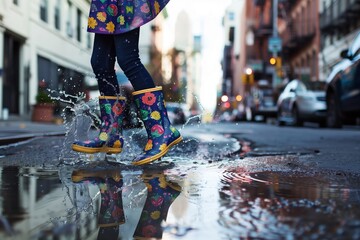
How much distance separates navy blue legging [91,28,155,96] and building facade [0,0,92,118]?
913 centimetres

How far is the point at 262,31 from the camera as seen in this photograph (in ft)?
173

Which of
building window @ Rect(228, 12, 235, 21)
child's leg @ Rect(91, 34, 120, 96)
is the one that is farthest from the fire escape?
building window @ Rect(228, 12, 235, 21)

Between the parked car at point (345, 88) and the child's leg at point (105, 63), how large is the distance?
243 inches

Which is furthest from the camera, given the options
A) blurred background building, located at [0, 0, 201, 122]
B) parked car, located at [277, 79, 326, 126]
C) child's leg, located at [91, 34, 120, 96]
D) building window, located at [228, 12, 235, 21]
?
building window, located at [228, 12, 235, 21]

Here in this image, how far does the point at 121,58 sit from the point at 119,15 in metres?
0.28

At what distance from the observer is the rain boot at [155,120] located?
3.19 m

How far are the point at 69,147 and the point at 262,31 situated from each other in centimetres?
5069

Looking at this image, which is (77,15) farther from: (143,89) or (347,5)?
(143,89)

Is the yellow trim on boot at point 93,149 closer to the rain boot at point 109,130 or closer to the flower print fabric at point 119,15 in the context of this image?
the rain boot at point 109,130

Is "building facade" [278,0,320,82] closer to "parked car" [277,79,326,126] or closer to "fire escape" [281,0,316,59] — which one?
"fire escape" [281,0,316,59]

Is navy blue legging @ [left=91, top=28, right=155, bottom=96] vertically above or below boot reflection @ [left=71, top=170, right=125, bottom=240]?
above

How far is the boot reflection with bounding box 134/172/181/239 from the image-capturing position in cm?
155

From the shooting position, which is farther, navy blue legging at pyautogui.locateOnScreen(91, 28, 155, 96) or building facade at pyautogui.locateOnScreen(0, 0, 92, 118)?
building facade at pyautogui.locateOnScreen(0, 0, 92, 118)

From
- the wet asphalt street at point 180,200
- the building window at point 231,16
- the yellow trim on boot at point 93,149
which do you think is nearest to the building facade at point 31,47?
the yellow trim on boot at point 93,149
